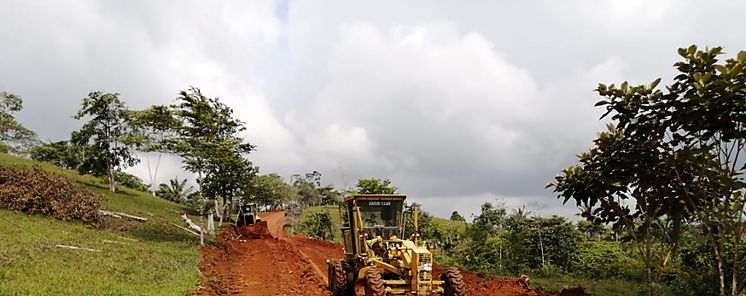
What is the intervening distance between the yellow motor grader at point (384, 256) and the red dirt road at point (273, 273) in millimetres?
1968

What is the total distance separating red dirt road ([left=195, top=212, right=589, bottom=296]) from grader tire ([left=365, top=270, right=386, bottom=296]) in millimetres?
4044

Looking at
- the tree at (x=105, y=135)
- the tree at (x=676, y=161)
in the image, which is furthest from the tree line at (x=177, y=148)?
the tree at (x=676, y=161)

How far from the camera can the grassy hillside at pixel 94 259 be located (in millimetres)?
10992

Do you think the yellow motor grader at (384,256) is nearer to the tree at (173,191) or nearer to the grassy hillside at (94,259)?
the grassy hillside at (94,259)

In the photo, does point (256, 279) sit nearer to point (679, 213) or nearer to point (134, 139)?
point (679, 213)

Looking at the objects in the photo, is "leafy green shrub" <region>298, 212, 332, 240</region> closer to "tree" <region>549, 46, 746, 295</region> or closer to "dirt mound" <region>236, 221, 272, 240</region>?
"dirt mound" <region>236, 221, 272, 240</region>

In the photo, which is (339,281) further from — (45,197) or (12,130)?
(12,130)

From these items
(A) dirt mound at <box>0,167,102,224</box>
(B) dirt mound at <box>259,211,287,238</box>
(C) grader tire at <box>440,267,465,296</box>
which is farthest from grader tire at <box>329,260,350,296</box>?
(B) dirt mound at <box>259,211,287,238</box>

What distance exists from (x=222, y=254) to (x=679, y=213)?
767 inches

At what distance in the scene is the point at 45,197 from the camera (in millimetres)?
24281

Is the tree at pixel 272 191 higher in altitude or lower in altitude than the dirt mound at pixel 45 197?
higher

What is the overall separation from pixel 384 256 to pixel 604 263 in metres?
15.6

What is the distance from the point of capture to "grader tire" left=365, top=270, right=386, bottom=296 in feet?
33.1

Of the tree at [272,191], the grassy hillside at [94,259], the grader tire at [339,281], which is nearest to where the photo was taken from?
the grassy hillside at [94,259]
